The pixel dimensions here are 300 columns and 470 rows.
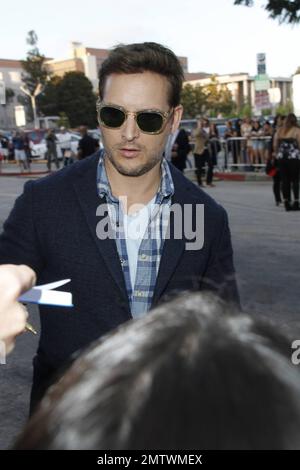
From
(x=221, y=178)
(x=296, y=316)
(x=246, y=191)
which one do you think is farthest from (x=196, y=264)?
(x=221, y=178)

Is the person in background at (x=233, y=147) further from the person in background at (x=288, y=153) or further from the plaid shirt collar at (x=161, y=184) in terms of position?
the plaid shirt collar at (x=161, y=184)

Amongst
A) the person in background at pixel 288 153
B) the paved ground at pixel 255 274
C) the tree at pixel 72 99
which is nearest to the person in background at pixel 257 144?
the paved ground at pixel 255 274

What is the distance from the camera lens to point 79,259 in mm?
2260

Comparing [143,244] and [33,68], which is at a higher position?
[33,68]

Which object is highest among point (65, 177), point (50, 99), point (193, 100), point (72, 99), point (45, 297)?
point (50, 99)

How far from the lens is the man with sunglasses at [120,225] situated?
88.2 inches

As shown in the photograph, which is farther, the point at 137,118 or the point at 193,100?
the point at 193,100

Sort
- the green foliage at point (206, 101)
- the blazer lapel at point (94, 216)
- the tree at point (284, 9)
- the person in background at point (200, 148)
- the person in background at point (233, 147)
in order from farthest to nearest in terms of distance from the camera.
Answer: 1. the green foliage at point (206, 101)
2. the person in background at point (233, 147)
3. the person in background at point (200, 148)
4. the tree at point (284, 9)
5. the blazer lapel at point (94, 216)

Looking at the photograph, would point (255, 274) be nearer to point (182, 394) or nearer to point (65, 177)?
point (65, 177)

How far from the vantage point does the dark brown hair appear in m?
2.45

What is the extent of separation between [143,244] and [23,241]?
400 millimetres

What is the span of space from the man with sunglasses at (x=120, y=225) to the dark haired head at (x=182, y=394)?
1357mm

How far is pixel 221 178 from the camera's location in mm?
21703

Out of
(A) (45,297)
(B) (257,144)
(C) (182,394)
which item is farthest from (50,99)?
(C) (182,394)
